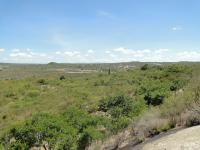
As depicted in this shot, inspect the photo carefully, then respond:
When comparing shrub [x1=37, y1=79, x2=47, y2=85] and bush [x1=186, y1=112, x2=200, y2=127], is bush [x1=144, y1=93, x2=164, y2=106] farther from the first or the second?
shrub [x1=37, y1=79, x2=47, y2=85]

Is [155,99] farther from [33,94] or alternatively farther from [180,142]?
[33,94]

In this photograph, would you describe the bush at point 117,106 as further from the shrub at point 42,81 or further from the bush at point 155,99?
the shrub at point 42,81

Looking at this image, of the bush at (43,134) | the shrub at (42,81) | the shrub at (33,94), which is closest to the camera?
the bush at (43,134)

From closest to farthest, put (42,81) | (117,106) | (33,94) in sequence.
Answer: (117,106), (33,94), (42,81)

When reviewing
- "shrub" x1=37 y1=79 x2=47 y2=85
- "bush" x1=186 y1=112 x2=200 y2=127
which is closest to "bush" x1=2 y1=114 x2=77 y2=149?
"bush" x1=186 y1=112 x2=200 y2=127

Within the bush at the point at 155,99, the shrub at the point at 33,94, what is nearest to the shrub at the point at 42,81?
the shrub at the point at 33,94

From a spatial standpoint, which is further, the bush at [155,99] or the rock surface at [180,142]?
the bush at [155,99]

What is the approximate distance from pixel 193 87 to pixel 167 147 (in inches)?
203

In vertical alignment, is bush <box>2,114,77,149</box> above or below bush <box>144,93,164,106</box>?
below

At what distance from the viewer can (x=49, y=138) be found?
41.1 ft

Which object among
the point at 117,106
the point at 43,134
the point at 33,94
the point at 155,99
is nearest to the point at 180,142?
the point at 43,134

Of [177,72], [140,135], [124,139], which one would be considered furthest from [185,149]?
[177,72]

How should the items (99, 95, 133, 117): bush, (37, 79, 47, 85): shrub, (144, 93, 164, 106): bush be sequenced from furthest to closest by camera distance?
(37, 79, 47, 85): shrub < (144, 93, 164, 106): bush < (99, 95, 133, 117): bush

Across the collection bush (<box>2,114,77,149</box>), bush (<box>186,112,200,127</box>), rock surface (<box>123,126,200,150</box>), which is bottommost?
bush (<box>2,114,77,149</box>)
